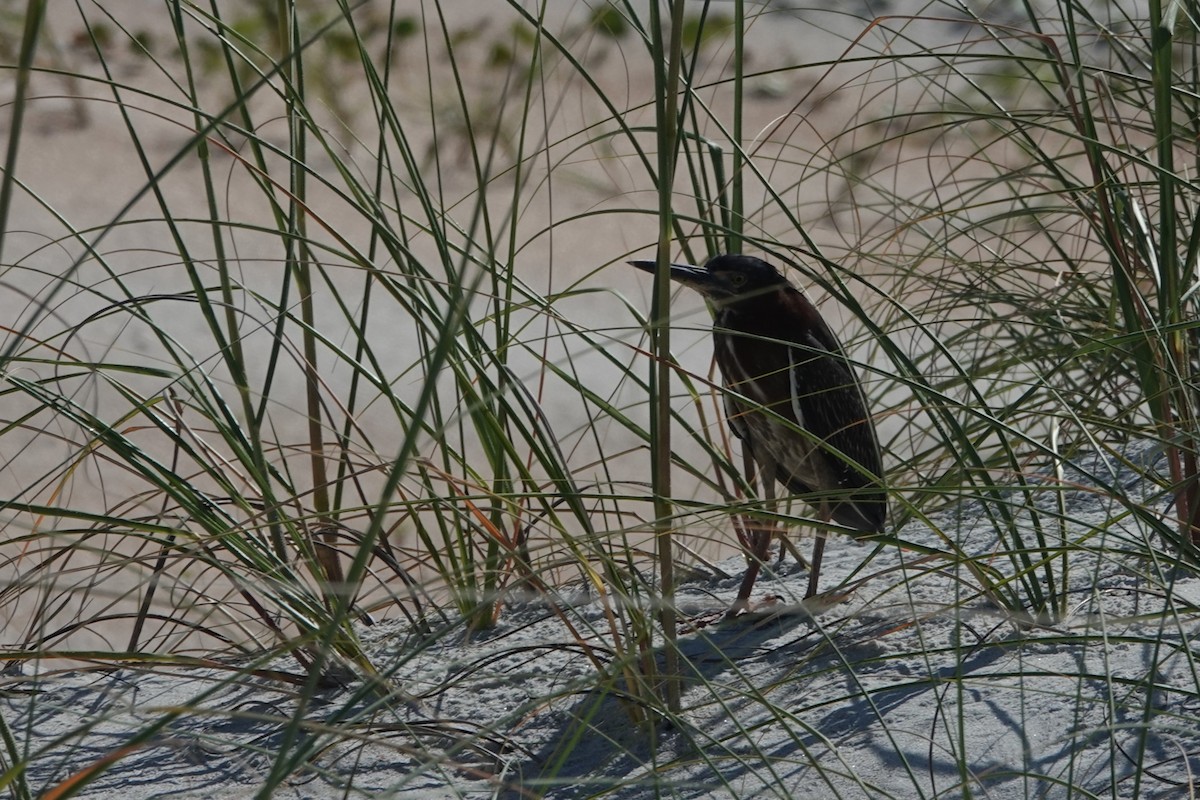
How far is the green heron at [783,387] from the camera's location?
1876 millimetres

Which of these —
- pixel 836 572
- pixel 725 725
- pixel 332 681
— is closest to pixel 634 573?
pixel 725 725

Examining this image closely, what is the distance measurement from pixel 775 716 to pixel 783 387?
1161mm

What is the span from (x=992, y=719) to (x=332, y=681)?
0.74m

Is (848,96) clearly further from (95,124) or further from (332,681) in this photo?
(332,681)

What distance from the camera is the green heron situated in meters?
1.88

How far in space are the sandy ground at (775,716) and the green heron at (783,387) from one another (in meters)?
0.39

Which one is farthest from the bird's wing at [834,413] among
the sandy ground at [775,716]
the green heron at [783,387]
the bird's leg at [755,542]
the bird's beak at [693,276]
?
the sandy ground at [775,716]

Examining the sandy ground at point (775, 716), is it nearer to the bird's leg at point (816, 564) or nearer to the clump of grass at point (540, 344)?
the clump of grass at point (540, 344)

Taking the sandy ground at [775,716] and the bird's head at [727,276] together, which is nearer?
the sandy ground at [775,716]

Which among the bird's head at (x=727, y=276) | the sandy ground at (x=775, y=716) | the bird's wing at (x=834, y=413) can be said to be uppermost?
the bird's head at (x=727, y=276)

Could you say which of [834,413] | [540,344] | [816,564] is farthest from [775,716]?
[540,344]

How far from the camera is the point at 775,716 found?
107 centimetres

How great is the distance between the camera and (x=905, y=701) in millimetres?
1325

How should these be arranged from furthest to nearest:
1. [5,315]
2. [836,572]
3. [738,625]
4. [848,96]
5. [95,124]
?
[848,96]
[95,124]
[5,315]
[836,572]
[738,625]
